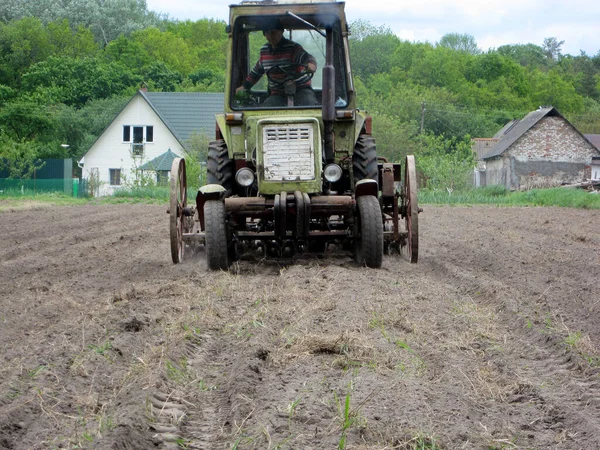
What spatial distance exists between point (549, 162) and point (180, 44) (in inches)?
1607

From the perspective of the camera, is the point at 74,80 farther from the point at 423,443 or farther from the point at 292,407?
the point at 423,443

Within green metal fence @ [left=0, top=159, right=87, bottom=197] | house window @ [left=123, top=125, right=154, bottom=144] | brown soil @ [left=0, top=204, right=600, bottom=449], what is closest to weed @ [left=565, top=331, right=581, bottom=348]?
brown soil @ [left=0, top=204, right=600, bottom=449]

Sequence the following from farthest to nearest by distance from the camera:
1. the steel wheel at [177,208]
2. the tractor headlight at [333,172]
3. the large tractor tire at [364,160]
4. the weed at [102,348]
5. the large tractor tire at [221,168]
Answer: the large tractor tire at [221,168] < the large tractor tire at [364,160] < the steel wheel at [177,208] < the tractor headlight at [333,172] < the weed at [102,348]

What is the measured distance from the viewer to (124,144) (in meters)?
53.8

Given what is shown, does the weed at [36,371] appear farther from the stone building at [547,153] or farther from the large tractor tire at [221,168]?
the stone building at [547,153]

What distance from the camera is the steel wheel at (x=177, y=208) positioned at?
31.4 ft

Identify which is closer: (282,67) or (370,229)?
(370,229)

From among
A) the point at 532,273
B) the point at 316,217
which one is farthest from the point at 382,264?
the point at 532,273

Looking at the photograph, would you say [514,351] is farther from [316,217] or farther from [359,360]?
[316,217]

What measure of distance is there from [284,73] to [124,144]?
1781 inches

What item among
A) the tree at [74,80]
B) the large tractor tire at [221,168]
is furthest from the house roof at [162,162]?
the large tractor tire at [221,168]

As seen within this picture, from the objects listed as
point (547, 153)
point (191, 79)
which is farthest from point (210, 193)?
point (191, 79)

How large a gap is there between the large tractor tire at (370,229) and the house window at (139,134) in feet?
150

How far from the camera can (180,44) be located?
83.8m
